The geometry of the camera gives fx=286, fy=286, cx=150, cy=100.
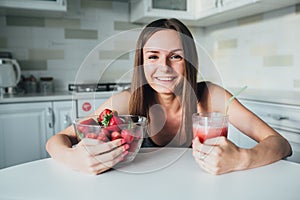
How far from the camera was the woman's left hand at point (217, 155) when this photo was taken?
0.70 m

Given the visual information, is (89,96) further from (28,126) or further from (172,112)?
(172,112)

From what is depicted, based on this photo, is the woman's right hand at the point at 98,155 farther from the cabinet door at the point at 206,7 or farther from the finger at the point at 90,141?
the cabinet door at the point at 206,7

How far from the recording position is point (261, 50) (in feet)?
7.43

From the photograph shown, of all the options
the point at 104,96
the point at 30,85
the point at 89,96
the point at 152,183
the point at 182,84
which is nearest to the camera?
the point at 152,183

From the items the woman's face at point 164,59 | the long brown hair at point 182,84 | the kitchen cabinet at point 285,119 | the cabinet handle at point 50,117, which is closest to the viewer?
the woman's face at point 164,59

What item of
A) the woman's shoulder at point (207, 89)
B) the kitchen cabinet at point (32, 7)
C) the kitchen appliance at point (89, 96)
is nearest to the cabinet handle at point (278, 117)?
the woman's shoulder at point (207, 89)

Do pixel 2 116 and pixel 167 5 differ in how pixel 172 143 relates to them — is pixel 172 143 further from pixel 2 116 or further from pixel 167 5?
pixel 167 5

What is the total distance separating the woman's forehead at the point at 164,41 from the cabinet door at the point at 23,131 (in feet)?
3.99

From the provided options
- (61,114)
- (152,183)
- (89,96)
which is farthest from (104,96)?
(152,183)

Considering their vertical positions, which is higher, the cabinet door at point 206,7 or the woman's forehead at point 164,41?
the cabinet door at point 206,7

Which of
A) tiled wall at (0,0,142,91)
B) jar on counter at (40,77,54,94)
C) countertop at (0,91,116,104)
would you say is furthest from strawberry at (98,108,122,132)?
jar on counter at (40,77,54,94)

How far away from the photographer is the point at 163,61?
862 mm

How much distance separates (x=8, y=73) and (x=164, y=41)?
60.9 inches

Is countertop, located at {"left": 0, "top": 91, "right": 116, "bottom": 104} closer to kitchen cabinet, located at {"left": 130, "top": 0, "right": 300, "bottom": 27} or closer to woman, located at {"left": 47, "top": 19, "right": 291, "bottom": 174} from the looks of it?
woman, located at {"left": 47, "top": 19, "right": 291, "bottom": 174}
